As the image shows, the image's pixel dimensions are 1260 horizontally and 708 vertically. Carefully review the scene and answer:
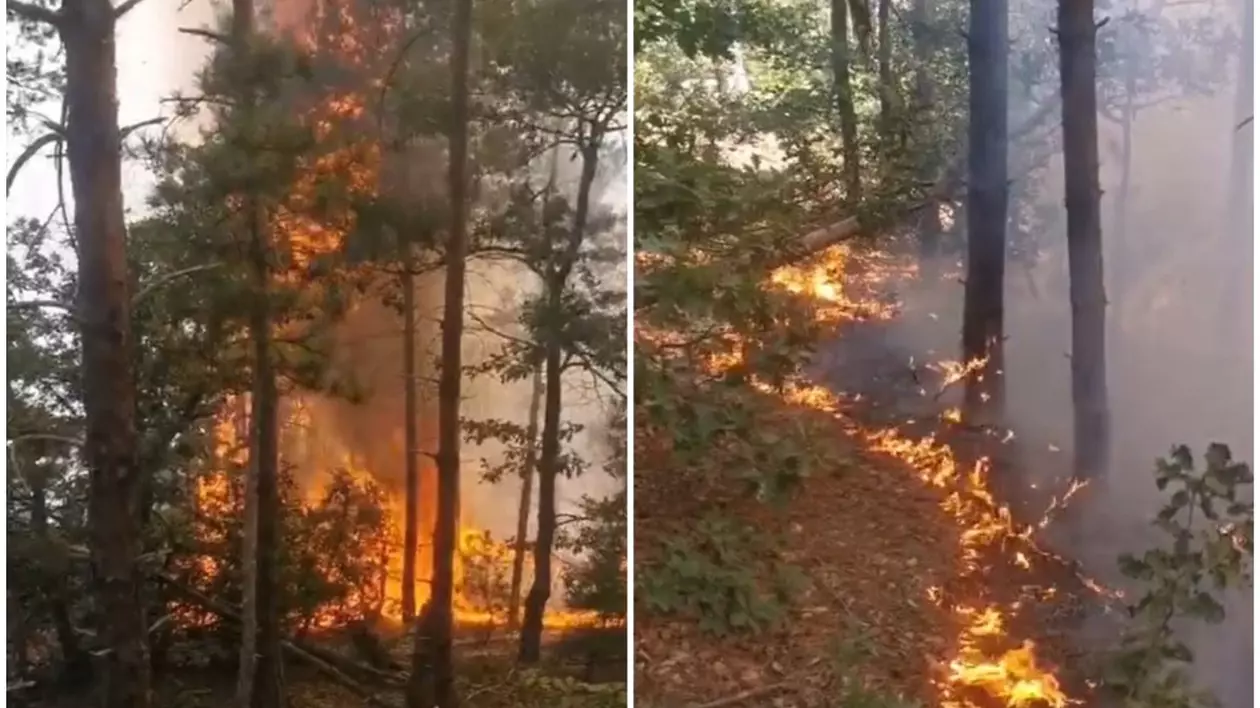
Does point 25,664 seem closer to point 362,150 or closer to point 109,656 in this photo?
point 109,656

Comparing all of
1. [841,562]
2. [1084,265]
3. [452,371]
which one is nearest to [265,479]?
[452,371]

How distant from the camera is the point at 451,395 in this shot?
6.07 feet

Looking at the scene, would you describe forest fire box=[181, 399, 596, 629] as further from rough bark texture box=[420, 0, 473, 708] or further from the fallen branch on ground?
the fallen branch on ground

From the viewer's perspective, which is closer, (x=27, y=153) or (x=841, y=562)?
(x=27, y=153)

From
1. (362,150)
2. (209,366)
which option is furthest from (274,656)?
(362,150)

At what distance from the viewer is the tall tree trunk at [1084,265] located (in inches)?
75.3

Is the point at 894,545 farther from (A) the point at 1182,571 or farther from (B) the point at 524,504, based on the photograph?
(B) the point at 524,504

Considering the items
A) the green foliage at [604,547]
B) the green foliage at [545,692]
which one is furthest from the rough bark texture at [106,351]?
the green foliage at [604,547]

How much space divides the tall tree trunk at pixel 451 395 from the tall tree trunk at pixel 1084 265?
88cm

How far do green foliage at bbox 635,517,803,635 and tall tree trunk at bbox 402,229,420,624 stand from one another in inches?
12.9

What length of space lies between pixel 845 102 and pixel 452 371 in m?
0.69

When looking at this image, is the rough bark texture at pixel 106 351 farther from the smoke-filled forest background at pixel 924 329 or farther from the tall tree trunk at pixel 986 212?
the tall tree trunk at pixel 986 212

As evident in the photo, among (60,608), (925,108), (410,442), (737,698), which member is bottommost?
(737,698)

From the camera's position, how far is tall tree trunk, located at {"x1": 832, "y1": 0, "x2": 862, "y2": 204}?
6.25 feet
